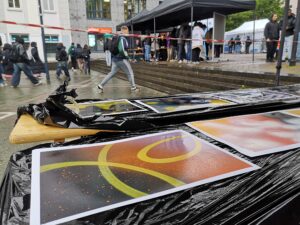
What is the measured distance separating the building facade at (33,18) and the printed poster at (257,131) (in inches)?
890

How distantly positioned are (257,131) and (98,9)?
91.9ft

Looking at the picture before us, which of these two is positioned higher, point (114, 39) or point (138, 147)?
point (114, 39)

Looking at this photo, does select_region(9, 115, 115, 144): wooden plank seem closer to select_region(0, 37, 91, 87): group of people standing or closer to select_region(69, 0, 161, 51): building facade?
select_region(0, 37, 91, 87): group of people standing

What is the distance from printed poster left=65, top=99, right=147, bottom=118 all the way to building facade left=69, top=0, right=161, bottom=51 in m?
24.9

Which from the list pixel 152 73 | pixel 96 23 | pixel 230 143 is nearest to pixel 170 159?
pixel 230 143

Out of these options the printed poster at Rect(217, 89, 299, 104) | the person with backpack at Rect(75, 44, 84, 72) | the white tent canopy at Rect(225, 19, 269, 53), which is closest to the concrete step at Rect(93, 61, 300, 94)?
the printed poster at Rect(217, 89, 299, 104)

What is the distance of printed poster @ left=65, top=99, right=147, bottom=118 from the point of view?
1.71 meters

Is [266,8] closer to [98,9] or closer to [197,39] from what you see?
[98,9]

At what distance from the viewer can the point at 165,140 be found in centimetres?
132

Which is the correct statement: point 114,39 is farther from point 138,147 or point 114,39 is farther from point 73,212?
point 73,212

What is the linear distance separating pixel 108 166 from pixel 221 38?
11294mm

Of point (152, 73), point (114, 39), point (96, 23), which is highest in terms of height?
point (96, 23)

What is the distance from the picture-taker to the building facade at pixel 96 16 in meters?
25.6

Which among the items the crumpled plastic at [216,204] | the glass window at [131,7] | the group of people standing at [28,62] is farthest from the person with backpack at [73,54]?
the crumpled plastic at [216,204]
